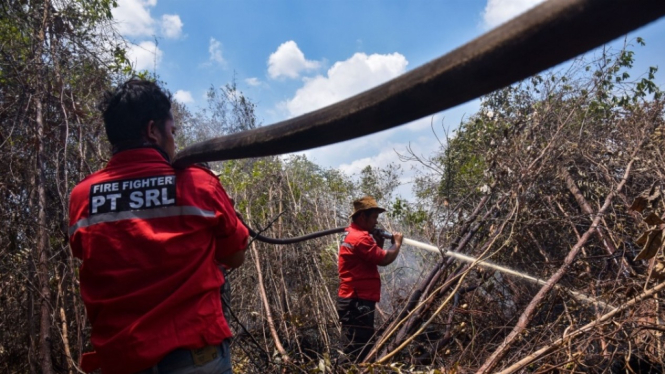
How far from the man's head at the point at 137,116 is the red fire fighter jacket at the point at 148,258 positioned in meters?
0.12

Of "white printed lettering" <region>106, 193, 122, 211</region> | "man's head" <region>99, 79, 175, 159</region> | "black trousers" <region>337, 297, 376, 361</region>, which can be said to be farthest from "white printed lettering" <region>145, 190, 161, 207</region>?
"black trousers" <region>337, 297, 376, 361</region>

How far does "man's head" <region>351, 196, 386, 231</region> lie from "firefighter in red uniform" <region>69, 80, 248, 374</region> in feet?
10.5

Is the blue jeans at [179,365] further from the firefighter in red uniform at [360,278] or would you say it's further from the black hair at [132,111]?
the firefighter in red uniform at [360,278]

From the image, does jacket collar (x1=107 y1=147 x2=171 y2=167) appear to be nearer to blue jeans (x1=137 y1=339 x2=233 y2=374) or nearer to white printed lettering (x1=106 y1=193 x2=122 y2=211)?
white printed lettering (x1=106 y1=193 x2=122 y2=211)

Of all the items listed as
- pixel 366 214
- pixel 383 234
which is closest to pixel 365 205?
pixel 366 214

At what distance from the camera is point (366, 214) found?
4977 millimetres

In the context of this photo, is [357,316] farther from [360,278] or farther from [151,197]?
[151,197]

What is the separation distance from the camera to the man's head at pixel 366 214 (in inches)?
195

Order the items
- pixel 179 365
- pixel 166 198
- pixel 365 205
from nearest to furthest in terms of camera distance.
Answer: pixel 179 365
pixel 166 198
pixel 365 205

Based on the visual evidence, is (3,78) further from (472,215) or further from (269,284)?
(472,215)

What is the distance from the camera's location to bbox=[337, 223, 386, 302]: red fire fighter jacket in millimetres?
4648

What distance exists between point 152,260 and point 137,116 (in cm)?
64

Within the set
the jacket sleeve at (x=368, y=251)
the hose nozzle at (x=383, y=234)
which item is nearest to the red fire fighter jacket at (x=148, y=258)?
the jacket sleeve at (x=368, y=251)

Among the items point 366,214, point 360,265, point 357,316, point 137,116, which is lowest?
point 357,316
